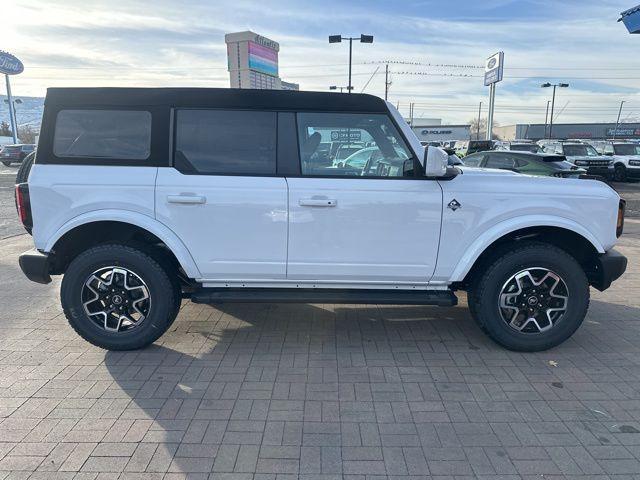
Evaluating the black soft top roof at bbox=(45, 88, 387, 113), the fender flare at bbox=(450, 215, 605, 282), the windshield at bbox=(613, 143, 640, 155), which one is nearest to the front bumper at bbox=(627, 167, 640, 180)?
the windshield at bbox=(613, 143, 640, 155)

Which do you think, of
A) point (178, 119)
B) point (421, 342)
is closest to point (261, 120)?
point (178, 119)

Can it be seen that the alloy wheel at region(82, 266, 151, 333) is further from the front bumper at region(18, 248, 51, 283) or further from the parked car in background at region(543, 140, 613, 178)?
the parked car in background at region(543, 140, 613, 178)

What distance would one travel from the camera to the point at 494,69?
30.4 meters

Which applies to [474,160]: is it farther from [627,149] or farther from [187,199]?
[627,149]

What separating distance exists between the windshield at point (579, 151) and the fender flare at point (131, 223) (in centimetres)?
2160

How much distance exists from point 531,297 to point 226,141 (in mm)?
2764

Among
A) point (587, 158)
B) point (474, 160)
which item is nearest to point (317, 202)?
point (474, 160)

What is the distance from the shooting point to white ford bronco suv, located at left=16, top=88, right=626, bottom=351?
11.7ft

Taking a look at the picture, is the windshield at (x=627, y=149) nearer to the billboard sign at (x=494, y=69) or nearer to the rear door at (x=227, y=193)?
the billboard sign at (x=494, y=69)

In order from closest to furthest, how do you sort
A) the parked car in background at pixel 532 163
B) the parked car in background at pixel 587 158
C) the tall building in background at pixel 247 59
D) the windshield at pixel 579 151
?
the parked car in background at pixel 532 163
the parked car in background at pixel 587 158
the windshield at pixel 579 151
the tall building in background at pixel 247 59

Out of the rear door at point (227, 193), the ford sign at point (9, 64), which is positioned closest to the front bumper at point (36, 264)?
the rear door at point (227, 193)

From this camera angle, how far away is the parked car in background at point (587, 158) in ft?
66.0

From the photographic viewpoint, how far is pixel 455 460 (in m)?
2.50

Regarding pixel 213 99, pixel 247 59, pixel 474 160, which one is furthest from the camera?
pixel 247 59
